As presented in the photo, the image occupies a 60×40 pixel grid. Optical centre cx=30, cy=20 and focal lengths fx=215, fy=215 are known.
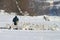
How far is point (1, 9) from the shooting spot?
9664 mm

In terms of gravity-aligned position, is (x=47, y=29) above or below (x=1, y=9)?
below

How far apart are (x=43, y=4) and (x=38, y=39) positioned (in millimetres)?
4879

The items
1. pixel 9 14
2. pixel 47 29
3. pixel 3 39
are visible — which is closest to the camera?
pixel 3 39

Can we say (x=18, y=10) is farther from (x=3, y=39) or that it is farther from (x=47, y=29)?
(x=3, y=39)

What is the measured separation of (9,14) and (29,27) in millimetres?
3391

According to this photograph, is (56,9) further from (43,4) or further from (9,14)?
(9,14)

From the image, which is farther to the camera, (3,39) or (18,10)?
(18,10)

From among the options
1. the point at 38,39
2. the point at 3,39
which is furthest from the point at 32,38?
the point at 3,39

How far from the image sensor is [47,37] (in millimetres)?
4820

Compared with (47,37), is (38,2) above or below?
above

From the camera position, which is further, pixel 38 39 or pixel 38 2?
pixel 38 2

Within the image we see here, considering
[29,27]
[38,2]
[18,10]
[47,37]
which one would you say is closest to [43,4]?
[38,2]

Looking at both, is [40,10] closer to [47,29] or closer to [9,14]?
[9,14]

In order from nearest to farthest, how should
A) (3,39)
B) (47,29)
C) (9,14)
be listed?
(3,39) → (47,29) → (9,14)
